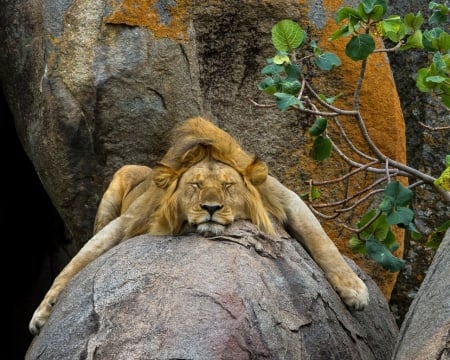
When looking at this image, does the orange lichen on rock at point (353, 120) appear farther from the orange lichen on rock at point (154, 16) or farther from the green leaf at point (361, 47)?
the green leaf at point (361, 47)

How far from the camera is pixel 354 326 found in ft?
21.5

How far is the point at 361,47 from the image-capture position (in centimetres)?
705

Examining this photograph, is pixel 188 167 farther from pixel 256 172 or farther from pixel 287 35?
pixel 287 35

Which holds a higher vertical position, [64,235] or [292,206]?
[292,206]

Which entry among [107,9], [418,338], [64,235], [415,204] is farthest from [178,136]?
[64,235]

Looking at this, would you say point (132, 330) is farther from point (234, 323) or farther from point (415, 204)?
point (415, 204)

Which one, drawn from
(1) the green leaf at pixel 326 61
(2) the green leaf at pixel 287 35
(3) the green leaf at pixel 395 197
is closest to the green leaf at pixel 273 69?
(2) the green leaf at pixel 287 35

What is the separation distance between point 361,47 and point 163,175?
A: 135cm

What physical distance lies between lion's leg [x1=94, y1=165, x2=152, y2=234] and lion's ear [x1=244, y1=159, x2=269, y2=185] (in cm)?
135

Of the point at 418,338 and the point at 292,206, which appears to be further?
the point at 292,206

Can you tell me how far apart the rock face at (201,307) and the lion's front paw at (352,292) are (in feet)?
0.34

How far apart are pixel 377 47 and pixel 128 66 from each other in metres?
1.67

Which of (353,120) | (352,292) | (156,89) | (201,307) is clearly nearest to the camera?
(201,307)

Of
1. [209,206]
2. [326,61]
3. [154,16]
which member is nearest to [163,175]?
[209,206]
